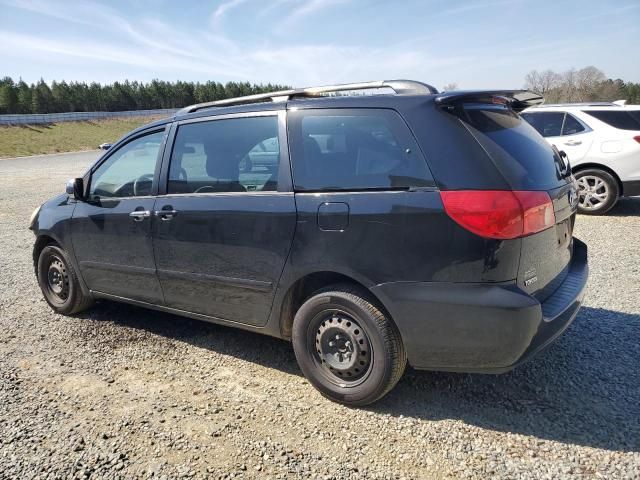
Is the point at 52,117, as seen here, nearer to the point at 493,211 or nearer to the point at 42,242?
A: the point at 42,242

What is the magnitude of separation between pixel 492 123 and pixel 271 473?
2.20 m

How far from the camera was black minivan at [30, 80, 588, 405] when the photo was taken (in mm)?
2445

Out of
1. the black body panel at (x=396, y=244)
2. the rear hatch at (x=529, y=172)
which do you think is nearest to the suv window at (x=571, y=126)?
the rear hatch at (x=529, y=172)

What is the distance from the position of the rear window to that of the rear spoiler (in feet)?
0.12

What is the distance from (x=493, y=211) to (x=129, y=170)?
288 cm

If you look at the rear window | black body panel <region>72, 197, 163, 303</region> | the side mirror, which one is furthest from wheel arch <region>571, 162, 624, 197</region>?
the side mirror

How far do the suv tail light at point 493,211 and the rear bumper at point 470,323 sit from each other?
0.28 metres

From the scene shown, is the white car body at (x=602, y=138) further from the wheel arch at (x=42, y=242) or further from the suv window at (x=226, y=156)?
the wheel arch at (x=42, y=242)

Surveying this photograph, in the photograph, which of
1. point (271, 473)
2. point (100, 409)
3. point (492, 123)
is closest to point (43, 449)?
point (100, 409)

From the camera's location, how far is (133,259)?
375 cm

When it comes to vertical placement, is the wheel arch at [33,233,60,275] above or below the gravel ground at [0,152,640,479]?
above

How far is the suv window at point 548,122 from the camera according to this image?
8508mm

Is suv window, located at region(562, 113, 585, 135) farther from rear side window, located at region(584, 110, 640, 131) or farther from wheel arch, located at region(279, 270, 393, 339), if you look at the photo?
Result: wheel arch, located at region(279, 270, 393, 339)

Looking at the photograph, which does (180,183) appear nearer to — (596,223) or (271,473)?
(271,473)
